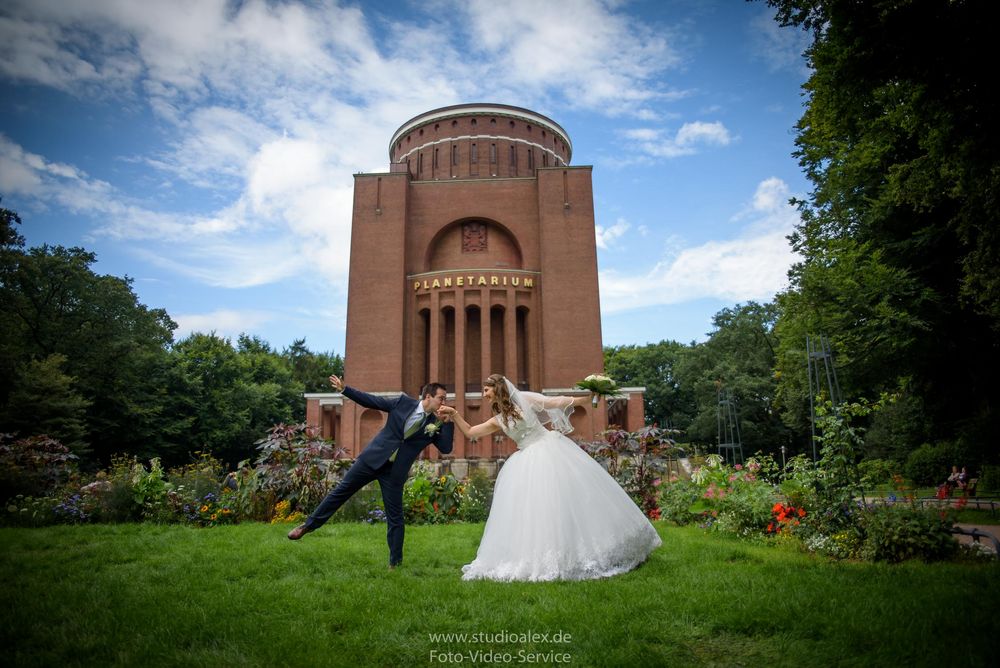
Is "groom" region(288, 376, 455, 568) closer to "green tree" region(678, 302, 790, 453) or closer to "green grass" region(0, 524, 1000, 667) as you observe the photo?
"green grass" region(0, 524, 1000, 667)

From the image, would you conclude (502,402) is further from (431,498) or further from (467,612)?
(431,498)

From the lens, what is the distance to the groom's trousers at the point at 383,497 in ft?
18.7

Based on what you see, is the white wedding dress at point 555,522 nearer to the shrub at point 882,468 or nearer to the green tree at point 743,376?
the shrub at point 882,468

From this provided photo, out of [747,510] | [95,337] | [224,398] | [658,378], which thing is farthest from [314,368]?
[747,510]

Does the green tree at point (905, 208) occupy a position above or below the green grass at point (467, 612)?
above

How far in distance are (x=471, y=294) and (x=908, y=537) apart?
76.1 ft

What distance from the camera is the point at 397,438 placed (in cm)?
597

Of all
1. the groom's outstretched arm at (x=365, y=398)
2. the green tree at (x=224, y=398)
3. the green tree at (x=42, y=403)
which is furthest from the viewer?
the green tree at (x=224, y=398)

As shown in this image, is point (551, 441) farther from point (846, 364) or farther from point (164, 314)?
point (164, 314)

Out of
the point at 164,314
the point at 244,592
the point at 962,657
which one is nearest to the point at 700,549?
the point at 962,657

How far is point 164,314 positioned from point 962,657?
4431 centimetres

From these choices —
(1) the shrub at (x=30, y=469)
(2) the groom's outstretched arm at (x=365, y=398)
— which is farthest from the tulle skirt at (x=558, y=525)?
(1) the shrub at (x=30, y=469)

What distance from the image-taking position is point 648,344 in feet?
184

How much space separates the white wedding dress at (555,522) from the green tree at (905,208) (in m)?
5.24
